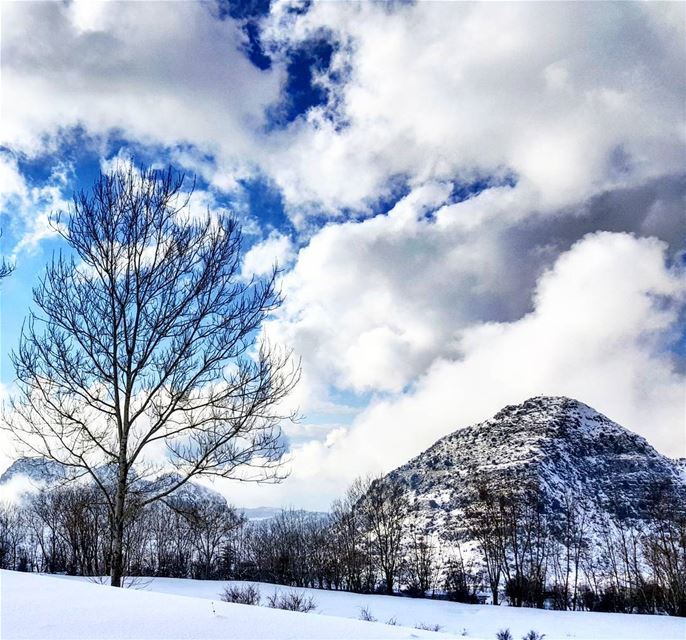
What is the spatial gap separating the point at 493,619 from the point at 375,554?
62.9 ft

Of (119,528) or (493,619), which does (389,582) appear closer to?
(493,619)

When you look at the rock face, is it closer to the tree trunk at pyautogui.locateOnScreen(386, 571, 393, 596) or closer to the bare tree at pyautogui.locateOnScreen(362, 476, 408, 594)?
the bare tree at pyautogui.locateOnScreen(362, 476, 408, 594)

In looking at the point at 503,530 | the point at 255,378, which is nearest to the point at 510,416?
the point at 503,530

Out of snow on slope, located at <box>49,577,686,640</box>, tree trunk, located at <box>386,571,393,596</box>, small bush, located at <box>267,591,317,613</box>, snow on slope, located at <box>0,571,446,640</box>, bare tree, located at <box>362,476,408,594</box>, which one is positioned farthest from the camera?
bare tree, located at <box>362,476,408,594</box>

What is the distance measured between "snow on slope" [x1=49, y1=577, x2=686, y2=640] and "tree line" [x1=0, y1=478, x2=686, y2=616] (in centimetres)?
427

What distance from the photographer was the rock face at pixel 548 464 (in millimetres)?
88375

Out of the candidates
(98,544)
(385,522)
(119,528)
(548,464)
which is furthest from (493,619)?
(548,464)

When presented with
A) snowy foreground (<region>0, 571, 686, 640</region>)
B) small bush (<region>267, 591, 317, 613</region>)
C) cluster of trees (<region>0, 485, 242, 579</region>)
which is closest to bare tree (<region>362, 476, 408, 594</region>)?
cluster of trees (<region>0, 485, 242, 579</region>)

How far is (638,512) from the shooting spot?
274ft

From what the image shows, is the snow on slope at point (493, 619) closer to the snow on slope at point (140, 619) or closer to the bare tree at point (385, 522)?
the bare tree at point (385, 522)

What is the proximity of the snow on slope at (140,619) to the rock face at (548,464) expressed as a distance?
7942 cm

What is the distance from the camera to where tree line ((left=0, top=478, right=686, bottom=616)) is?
81.9ft

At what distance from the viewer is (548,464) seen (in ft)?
330

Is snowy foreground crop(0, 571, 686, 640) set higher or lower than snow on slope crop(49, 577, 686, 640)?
higher
